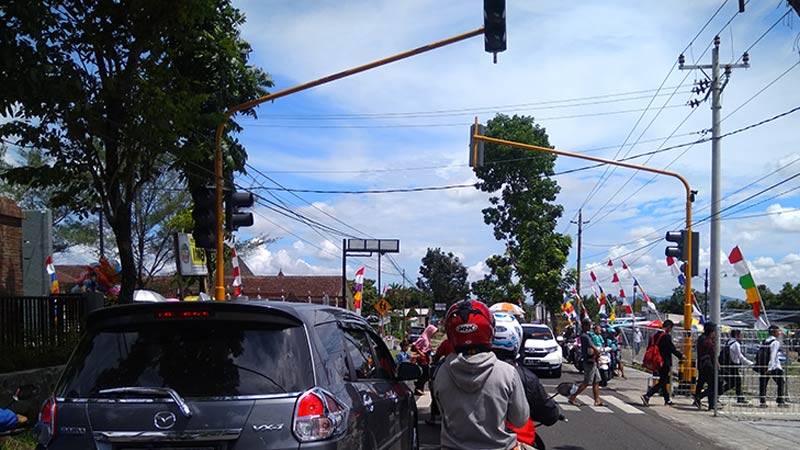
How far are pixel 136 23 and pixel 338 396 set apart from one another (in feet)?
31.5

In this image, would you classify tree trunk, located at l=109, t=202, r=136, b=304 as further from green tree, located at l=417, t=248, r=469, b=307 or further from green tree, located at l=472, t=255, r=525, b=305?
green tree, located at l=417, t=248, r=469, b=307

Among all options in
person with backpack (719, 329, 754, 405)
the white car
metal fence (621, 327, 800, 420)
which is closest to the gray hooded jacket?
metal fence (621, 327, 800, 420)

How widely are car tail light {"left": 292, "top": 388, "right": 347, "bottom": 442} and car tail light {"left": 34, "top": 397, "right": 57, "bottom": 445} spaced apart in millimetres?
1401

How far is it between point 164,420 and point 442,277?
94331 millimetres

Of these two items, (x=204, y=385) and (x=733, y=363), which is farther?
(x=733, y=363)

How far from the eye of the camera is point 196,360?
14.0 ft

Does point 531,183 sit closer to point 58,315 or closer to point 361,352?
point 58,315

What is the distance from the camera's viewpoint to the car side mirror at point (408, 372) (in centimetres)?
639

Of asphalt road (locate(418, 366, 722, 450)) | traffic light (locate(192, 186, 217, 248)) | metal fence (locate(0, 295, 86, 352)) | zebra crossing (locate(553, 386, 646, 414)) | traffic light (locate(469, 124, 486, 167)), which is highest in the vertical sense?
traffic light (locate(469, 124, 486, 167))

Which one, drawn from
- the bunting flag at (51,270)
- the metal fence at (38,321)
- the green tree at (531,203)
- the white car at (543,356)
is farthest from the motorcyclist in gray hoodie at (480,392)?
the green tree at (531,203)

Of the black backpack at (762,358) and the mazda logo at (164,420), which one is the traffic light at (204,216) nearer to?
the mazda logo at (164,420)

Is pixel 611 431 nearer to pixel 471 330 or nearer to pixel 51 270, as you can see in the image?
pixel 471 330

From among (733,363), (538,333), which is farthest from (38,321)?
(538,333)

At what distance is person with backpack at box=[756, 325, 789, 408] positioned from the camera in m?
14.9
